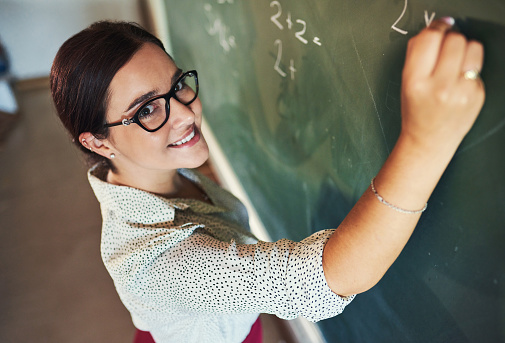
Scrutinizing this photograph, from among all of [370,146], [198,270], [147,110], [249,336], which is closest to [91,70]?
[147,110]

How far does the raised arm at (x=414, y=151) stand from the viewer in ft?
1.64

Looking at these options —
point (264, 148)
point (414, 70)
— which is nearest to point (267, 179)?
point (264, 148)

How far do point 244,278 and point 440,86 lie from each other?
46 centimetres

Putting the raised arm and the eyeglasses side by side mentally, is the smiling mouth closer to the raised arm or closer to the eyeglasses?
the eyeglasses

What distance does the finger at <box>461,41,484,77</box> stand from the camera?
0.50 metres

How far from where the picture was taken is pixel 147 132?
0.96 meters

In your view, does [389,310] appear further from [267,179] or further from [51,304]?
[51,304]

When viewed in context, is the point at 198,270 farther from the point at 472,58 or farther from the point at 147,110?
the point at 472,58

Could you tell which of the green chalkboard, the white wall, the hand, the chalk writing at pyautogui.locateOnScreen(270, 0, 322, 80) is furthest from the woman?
the white wall

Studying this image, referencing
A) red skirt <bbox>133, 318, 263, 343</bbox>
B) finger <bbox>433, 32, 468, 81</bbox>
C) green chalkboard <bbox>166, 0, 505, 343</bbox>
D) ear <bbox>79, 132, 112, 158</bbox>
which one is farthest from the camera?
red skirt <bbox>133, 318, 263, 343</bbox>

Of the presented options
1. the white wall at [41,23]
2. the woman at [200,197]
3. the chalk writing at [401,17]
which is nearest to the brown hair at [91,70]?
the woman at [200,197]

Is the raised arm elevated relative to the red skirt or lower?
elevated

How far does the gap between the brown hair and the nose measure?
15 centimetres

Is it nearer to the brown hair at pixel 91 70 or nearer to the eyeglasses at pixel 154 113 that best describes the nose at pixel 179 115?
the eyeglasses at pixel 154 113
